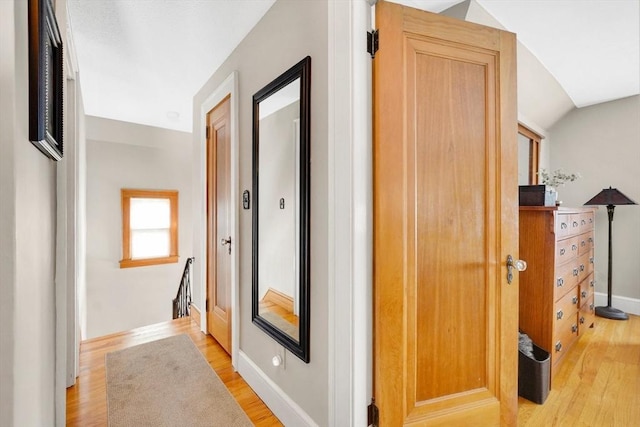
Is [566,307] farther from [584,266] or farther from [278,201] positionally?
[278,201]

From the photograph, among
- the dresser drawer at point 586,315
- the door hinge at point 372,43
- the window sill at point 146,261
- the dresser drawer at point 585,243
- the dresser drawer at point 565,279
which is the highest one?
the door hinge at point 372,43

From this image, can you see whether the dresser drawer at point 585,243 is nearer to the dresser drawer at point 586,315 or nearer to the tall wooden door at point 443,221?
the dresser drawer at point 586,315

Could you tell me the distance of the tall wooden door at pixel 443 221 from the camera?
4.22ft

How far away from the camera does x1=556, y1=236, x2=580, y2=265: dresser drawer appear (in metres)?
2.06

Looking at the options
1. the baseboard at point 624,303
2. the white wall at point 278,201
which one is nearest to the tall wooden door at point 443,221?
the white wall at point 278,201

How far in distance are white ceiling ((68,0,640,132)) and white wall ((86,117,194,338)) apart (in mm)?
1235

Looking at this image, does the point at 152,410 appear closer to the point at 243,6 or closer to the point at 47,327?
the point at 47,327

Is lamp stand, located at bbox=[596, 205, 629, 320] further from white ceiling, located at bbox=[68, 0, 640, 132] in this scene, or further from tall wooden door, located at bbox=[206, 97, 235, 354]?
tall wooden door, located at bbox=[206, 97, 235, 354]

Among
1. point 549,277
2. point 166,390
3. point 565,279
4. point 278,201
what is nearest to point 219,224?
point 278,201

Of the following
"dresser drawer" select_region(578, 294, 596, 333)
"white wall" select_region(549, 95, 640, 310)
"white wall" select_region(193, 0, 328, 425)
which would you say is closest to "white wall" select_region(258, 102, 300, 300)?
"white wall" select_region(193, 0, 328, 425)

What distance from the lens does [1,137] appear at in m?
0.63

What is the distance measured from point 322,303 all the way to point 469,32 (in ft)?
4.88

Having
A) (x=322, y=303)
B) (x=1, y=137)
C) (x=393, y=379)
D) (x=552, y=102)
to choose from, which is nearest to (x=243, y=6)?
(x=1, y=137)

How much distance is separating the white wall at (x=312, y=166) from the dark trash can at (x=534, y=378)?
4.56ft
